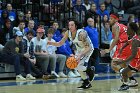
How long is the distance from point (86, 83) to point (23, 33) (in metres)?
4.65

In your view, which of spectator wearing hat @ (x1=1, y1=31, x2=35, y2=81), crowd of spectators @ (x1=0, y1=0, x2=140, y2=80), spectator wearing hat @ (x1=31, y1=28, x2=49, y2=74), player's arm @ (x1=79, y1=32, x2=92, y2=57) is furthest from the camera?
spectator wearing hat @ (x1=31, y1=28, x2=49, y2=74)

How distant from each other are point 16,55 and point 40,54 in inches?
41.6

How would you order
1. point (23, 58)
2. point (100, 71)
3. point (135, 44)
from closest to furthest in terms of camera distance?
point (135, 44) → point (23, 58) → point (100, 71)

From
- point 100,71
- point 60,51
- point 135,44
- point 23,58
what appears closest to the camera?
point 135,44

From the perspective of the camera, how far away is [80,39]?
1027 centimetres

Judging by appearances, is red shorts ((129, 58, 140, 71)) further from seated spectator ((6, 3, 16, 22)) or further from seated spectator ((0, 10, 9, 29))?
seated spectator ((6, 3, 16, 22))

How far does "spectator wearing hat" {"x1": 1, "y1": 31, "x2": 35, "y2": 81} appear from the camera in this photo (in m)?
13.4

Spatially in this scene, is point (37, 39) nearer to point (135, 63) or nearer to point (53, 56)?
point (53, 56)

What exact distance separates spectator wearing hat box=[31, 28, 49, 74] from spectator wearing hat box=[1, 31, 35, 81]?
63 centimetres

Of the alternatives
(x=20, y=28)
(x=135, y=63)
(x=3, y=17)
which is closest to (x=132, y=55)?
(x=135, y=63)

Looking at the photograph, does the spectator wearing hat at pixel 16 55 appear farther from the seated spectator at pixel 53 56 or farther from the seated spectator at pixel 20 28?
the seated spectator at pixel 53 56

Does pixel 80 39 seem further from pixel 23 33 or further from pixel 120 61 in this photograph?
pixel 23 33

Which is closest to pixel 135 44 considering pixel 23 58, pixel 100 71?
pixel 23 58

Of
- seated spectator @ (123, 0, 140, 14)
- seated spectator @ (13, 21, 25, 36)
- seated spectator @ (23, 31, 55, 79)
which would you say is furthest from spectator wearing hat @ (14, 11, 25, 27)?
seated spectator @ (123, 0, 140, 14)
